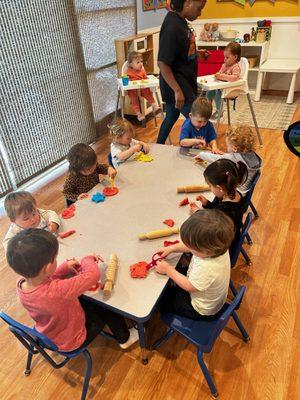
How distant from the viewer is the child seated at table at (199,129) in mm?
1954

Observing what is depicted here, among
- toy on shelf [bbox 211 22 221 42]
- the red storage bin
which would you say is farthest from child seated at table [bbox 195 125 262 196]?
toy on shelf [bbox 211 22 221 42]

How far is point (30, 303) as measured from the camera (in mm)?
970

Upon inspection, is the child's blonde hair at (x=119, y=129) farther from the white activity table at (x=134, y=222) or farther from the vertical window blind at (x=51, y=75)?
the vertical window blind at (x=51, y=75)

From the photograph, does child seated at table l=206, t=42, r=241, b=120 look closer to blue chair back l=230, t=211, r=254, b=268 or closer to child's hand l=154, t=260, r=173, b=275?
blue chair back l=230, t=211, r=254, b=268

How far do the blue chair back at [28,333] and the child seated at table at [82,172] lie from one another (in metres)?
0.72

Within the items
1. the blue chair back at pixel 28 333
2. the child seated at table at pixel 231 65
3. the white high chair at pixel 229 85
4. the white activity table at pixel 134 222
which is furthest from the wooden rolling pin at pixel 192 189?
the child seated at table at pixel 231 65

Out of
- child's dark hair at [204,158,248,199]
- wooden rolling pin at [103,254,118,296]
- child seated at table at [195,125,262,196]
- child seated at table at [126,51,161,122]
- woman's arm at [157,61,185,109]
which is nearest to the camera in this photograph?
wooden rolling pin at [103,254,118,296]

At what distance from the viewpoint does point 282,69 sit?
13.2 feet

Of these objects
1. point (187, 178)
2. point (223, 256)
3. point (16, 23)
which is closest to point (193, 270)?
point (223, 256)

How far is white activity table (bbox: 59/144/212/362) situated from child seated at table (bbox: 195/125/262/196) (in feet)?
0.54

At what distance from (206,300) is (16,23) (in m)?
2.46

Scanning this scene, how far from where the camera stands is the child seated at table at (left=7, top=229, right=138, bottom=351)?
932mm

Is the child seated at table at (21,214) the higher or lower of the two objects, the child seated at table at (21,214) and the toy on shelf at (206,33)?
the lower

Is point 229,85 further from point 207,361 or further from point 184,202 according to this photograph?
point 207,361
